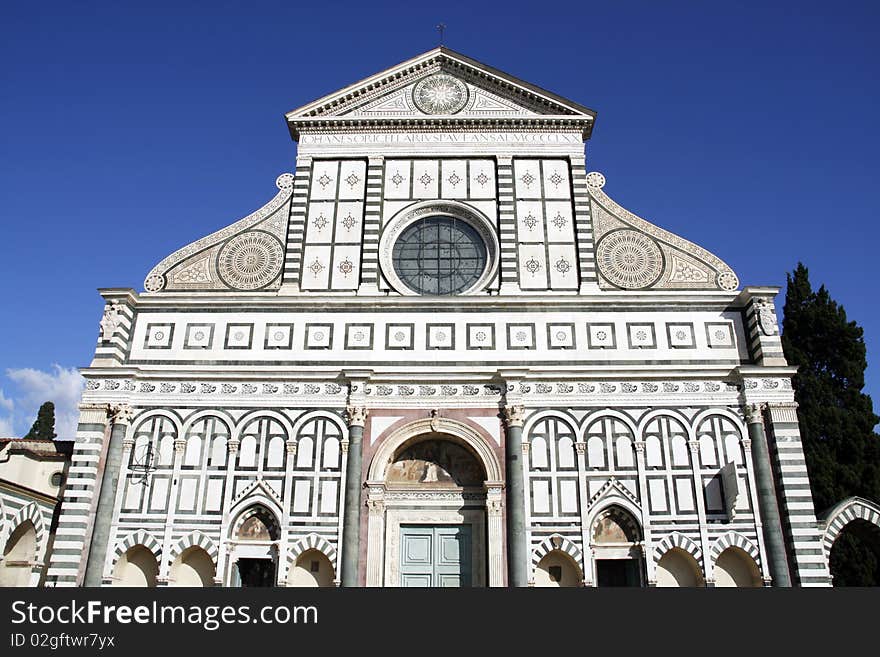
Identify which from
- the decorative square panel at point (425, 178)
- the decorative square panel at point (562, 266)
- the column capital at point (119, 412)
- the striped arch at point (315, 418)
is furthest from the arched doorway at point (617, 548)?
the column capital at point (119, 412)

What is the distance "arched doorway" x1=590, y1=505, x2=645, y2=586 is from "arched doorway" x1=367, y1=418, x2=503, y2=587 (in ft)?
6.92

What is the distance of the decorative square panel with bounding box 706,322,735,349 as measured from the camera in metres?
16.6

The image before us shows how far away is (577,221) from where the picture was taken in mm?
18125

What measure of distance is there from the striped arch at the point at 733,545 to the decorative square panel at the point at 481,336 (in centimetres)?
621

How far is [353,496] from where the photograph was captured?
15.5 m

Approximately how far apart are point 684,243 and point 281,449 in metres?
10.6

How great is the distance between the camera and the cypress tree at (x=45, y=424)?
28.5 m

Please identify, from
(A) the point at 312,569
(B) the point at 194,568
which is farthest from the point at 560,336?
(B) the point at 194,568

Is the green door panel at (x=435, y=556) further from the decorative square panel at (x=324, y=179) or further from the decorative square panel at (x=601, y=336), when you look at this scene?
the decorative square panel at (x=324, y=179)

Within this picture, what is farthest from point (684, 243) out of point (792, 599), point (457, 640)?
point (457, 640)

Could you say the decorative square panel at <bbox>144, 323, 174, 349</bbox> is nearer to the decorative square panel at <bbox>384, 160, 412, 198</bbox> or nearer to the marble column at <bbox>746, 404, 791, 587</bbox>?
the decorative square panel at <bbox>384, 160, 412, 198</bbox>

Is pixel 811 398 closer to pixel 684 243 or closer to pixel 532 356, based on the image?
pixel 684 243

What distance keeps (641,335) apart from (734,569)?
5268 millimetres

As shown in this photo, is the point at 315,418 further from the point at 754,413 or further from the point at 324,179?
the point at 754,413
